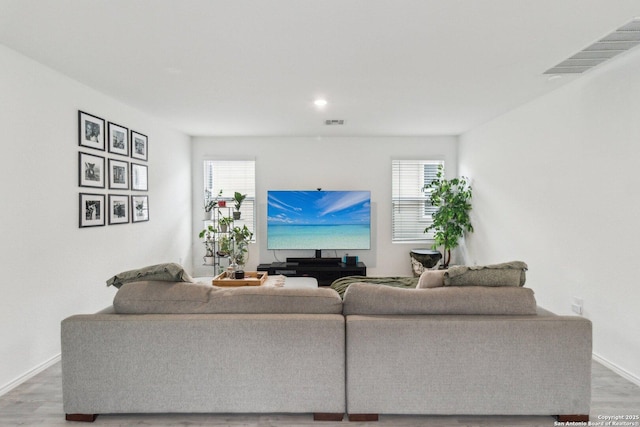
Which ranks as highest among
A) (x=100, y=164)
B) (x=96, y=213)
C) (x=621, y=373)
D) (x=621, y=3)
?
(x=621, y=3)

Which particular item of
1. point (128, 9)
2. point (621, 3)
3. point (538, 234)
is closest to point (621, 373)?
point (538, 234)

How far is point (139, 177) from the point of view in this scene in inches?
170

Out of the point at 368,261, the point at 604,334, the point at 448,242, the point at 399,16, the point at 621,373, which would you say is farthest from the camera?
the point at 368,261

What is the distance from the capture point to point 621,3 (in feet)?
6.57

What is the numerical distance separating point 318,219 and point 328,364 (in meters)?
3.73

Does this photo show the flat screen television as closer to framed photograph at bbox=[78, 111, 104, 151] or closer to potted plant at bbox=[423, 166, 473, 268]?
potted plant at bbox=[423, 166, 473, 268]

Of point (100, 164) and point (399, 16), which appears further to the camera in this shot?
point (100, 164)

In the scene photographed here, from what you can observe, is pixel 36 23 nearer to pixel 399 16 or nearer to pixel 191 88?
pixel 191 88

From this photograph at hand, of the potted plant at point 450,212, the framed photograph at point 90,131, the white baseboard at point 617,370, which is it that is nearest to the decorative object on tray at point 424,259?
the potted plant at point 450,212

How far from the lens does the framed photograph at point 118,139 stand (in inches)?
148

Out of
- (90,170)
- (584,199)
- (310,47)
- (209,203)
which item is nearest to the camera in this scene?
(310,47)

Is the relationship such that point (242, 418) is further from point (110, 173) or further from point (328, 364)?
point (110, 173)

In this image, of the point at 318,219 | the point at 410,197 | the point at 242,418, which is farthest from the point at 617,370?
the point at 318,219

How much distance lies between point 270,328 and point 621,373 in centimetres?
265
